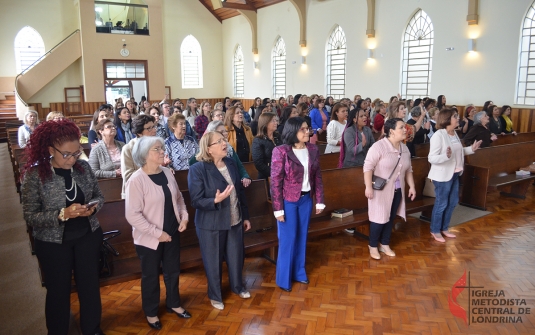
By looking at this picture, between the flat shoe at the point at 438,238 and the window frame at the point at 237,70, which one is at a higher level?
the window frame at the point at 237,70

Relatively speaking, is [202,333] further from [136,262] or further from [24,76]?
[24,76]

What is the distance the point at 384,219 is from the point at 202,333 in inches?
83.5

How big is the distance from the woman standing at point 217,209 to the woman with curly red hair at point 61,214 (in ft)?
2.42

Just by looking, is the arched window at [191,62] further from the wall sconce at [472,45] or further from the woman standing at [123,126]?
the woman standing at [123,126]

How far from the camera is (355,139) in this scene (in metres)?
4.91

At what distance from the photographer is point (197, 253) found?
366 centimetres

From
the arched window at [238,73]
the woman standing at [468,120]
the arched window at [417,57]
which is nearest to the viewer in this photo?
the woman standing at [468,120]

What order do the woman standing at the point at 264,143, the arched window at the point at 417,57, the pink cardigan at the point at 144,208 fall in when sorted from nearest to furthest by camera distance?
the pink cardigan at the point at 144,208
the woman standing at the point at 264,143
the arched window at the point at 417,57

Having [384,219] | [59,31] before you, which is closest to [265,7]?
[59,31]

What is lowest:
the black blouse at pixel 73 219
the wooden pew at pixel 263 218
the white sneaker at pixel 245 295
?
the white sneaker at pixel 245 295

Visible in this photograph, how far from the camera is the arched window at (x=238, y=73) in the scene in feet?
68.6

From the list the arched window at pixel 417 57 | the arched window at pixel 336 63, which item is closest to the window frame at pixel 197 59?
the arched window at pixel 336 63

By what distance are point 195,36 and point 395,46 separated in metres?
11.6

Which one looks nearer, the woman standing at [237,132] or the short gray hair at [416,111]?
the woman standing at [237,132]
